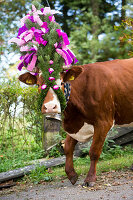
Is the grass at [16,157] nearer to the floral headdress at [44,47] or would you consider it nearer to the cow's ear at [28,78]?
the cow's ear at [28,78]

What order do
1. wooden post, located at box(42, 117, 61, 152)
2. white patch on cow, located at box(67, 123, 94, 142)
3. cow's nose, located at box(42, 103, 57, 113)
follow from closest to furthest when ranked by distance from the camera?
cow's nose, located at box(42, 103, 57, 113) → white patch on cow, located at box(67, 123, 94, 142) → wooden post, located at box(42, 117, 61, 152)

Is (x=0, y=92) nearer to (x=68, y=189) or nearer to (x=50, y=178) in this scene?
(x=50, y=178)

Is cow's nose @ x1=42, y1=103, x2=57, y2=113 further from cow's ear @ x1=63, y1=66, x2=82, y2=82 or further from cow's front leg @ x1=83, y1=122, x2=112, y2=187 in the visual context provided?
cow's front leg @ x1=83, y1=122, x2=112, y2=187

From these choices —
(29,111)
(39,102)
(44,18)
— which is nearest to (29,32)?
(44,18)

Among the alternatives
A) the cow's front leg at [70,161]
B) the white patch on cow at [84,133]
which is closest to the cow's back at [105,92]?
the white patch on cow at [84,133]

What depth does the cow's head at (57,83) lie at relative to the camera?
10.8 feet

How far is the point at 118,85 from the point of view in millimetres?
4211

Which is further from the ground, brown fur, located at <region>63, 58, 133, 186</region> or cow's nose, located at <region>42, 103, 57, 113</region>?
cow's nose, located at <region>42, 103, 57, 113</region>

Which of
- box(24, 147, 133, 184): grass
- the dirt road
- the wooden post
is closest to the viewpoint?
the dirt road

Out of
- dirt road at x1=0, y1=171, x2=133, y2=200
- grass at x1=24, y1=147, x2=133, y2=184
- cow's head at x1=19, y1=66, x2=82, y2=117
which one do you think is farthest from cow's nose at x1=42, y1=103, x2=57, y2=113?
grass at x1=24, y1=147, x2=133, y2=184

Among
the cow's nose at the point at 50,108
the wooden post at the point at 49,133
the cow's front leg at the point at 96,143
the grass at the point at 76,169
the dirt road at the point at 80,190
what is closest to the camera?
the cow's nose at the point at 50,108

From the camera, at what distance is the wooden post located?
21.1ft

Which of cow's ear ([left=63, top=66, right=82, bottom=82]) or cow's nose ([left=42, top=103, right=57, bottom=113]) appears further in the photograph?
cow's ear ([left=63, top=66, right=82, bottom=82])

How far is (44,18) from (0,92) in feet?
9.56
